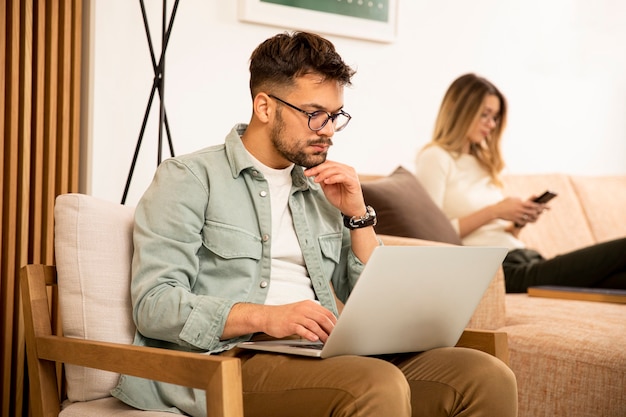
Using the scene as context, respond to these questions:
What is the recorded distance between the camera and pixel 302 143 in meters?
1.81

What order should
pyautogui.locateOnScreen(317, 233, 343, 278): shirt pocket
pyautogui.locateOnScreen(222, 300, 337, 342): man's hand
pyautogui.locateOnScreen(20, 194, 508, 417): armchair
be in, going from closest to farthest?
pyautogui.locateOnScreen(222, 300, 337, 342): man's hand < pyautogui.locateOnScreen(20, 194, 508, 417): armchair < pyautogui.locateOnScreen(317, 233, 343, 278): shirt pocket

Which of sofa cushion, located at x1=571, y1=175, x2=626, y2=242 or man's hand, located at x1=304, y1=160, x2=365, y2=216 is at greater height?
man's hand, located at x1=304, y1=160, x2=365, y2=216

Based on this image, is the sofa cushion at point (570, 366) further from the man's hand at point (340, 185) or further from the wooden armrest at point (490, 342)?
the man's hand at point (340, 185)

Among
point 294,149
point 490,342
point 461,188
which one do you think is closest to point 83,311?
point 294,149

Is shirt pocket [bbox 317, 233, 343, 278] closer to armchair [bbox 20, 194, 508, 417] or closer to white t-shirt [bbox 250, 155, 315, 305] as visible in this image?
white t-shirt [bbox 250, 155, 315, 305]

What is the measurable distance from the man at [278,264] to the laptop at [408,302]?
0.14ft

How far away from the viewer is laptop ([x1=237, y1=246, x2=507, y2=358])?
4.72 feet

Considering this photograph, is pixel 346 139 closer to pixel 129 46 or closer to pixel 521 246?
pixel 521 246

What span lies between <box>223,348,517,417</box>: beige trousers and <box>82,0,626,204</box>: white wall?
1.27 metres

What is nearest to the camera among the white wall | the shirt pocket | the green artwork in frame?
the shirt pocket

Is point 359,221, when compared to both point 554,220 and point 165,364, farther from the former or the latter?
point 554,220

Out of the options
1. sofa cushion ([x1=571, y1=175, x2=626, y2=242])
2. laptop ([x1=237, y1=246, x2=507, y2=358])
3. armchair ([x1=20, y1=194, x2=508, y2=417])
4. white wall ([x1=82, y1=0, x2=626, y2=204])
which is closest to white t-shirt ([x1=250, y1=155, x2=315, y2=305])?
laptop ([x1=237, y1=246, x2=507, y2=358])

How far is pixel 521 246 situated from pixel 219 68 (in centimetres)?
146

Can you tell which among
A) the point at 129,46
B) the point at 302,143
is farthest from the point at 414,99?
the point at 302,143
